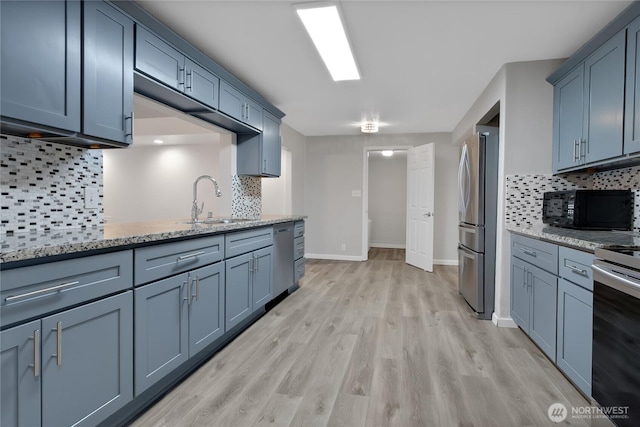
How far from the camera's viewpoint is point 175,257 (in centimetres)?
190

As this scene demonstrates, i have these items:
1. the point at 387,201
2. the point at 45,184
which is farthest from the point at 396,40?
the point at 387,201

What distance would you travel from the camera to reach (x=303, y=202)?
21.2 ft

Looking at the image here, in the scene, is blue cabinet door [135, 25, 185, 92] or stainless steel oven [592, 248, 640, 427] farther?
blue cabinet door [135, 25, 185, 92]

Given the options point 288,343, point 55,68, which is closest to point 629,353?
point 288,343

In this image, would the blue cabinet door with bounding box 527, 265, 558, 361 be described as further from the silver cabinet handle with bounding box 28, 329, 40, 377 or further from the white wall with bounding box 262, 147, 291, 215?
the white wall with bounding box 262, 147, 291, 215

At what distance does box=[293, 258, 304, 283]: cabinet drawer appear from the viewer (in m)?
4.02

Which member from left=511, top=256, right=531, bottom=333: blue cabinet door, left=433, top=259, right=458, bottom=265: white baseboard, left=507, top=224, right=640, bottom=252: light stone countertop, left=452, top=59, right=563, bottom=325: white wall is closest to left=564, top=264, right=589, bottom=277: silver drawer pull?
left=507, top=224, right=640, bottom=252: light stone countertop

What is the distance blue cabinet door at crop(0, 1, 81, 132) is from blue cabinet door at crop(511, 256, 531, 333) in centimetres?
306

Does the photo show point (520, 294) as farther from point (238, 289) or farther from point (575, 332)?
point (238, 289)

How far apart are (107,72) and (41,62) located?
0.34 metres

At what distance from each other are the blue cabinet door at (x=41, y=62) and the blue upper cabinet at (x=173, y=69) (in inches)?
17.6

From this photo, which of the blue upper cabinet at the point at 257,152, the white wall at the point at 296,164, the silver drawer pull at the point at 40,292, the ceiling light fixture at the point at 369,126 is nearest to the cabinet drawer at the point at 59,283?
the silver drawer pull at the point at 40,292

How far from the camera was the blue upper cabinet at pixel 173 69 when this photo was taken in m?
2.01

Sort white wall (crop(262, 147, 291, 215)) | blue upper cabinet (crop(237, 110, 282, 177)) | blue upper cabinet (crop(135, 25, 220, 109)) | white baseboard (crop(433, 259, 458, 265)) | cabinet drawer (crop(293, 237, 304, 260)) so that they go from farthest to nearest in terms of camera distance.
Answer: white baseboard (crop(433, 259, 458, 265))
white wall (crop(262, 147, 291, 215))
cabinet drawer (crop(293, 237, 304, 260))
blue upper cabinet (crop(237, 110, 282, 177))
blue upper cabinet (crop(135, 25, 220, 109))
